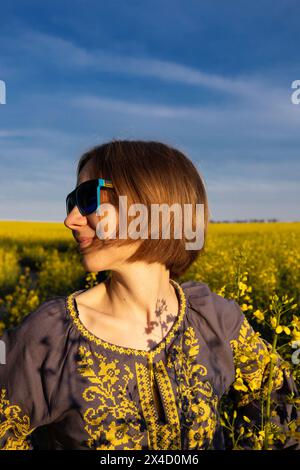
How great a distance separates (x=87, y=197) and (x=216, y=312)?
730 mm

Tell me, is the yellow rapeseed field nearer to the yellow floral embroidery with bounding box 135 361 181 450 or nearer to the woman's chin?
the yellow floral embroidery with bounding box 135 361 181 450

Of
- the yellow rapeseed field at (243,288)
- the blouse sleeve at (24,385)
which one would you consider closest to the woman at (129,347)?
the blouse sleeve at (24,385)

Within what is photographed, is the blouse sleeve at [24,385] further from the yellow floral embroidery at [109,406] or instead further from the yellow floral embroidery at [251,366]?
the yellow floral embroidery at [251,366]

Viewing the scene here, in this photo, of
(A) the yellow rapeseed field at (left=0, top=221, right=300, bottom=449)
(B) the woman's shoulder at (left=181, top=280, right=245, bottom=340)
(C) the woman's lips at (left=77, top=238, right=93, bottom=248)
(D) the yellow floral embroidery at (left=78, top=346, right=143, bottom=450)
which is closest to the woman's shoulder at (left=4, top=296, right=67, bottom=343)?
(D) the yellow floral embroidery at (left=78, top=346, right=143, bottom=450)

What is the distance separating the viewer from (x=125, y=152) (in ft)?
5.94

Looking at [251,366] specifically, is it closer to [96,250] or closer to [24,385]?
[96,250]

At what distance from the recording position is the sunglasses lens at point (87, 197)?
1.78m

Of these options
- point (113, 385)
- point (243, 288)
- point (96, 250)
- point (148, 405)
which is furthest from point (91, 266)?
point (243, 288)

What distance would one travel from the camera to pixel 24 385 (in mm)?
1615

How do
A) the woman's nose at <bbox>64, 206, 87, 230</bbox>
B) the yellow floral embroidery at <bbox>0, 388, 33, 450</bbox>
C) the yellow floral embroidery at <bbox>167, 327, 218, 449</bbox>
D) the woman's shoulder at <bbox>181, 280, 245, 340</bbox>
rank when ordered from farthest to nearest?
the woman's shoulder at <bbox>181, 280, 245, 340</bbox> < the woman's nose at <bbox>64, 206, 87, 230</bbox> < the yellow floral embroidery at <bbox>167, 327, 218, 449</bbox> < the yellow floral embroidery at <bbox>0, 388, 33, 450</bbox>

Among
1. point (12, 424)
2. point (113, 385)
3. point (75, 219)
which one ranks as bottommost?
point (12, 424)

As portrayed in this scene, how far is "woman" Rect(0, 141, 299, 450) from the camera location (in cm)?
164

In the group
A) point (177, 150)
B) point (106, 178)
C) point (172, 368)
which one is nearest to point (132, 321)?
point (172, 368)
